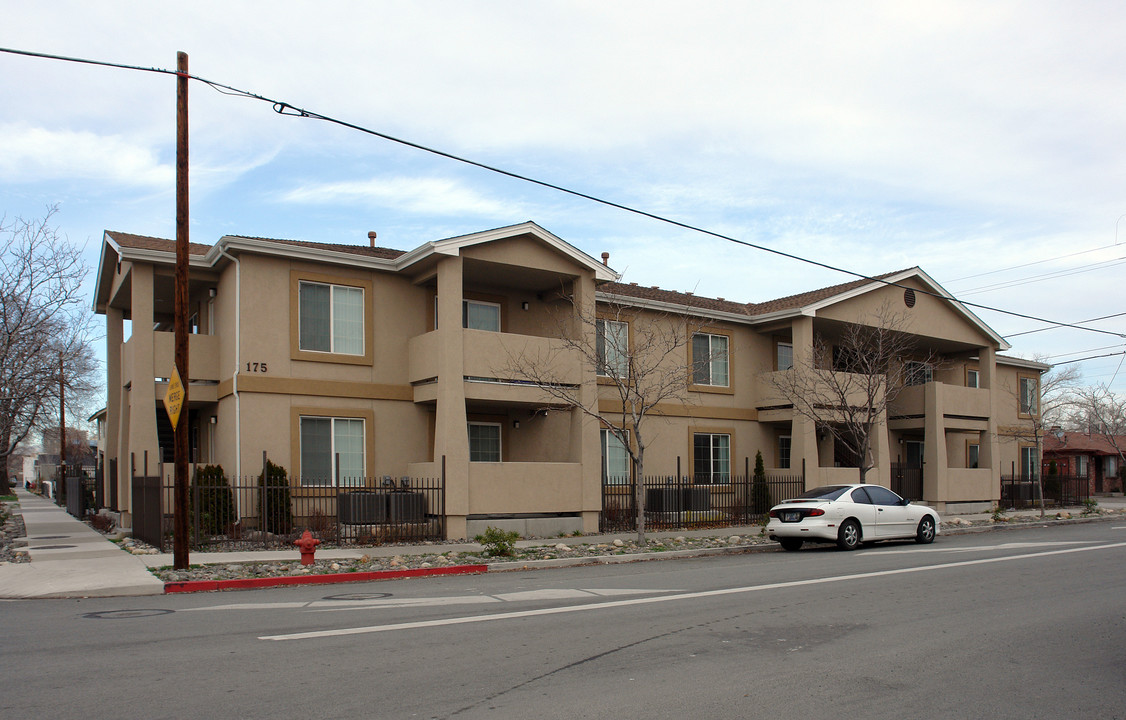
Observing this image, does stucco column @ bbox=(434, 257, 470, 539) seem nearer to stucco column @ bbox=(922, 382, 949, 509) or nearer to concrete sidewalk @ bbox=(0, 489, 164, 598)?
concrete sidewalk @ bbox=(0, 489, 164, 598)

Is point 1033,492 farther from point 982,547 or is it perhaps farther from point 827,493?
point 827,493

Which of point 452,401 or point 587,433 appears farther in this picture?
point 587,433

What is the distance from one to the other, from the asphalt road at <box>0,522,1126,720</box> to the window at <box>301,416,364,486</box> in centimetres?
696

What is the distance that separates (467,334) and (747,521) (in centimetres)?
993

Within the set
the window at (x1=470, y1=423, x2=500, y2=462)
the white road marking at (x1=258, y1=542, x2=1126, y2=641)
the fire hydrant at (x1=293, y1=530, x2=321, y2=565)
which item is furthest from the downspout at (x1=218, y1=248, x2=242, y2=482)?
the white road marking at (x1=258, y1=542, x2=1126, y2=641)

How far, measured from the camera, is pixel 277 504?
61.7ft

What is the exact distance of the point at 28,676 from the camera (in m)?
7.31

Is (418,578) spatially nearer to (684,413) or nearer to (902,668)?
(902,668)

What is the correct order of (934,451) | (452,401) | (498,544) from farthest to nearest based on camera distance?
(934,451) < (452,401) < (498,544)

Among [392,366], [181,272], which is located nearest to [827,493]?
[392,366]

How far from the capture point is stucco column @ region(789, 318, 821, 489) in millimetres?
26453

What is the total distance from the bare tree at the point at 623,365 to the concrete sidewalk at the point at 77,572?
9015 millimetres

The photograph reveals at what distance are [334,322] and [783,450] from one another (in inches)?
616

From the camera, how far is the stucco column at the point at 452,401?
1955cm
